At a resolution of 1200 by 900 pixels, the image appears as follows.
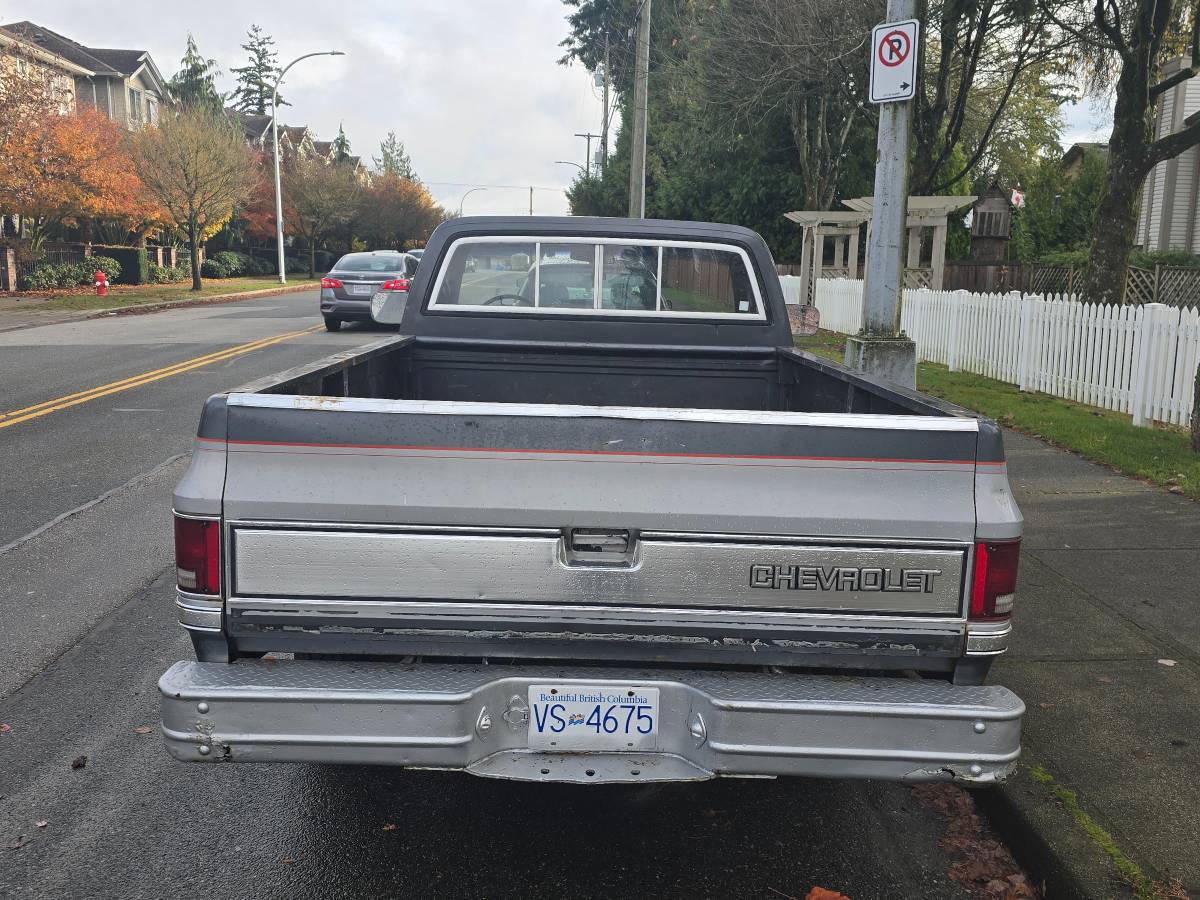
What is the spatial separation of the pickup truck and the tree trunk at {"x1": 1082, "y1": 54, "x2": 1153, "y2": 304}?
14.5m

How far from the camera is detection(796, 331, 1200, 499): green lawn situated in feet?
29.3

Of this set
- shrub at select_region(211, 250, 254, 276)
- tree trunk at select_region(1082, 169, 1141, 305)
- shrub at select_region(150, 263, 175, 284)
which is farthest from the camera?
shrub at select_region(211, 250, 254, 276)

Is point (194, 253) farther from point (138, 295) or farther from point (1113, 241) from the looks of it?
point (1113, 241)

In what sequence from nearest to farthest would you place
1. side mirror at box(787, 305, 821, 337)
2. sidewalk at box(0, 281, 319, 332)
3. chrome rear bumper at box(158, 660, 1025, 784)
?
chrome rear bumper at box(158, 660, 1025, 784) → side mirror at box(787, 305, 821, 337) → sidewalk at box(0, 281, 319, 332)

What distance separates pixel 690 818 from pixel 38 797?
224 cm

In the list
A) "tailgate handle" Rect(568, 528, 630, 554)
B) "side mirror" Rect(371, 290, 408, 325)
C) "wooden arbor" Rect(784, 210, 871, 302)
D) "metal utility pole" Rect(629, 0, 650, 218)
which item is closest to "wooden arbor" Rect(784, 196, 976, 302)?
"wooden arbor" Rect(784, 210, 871, 302)

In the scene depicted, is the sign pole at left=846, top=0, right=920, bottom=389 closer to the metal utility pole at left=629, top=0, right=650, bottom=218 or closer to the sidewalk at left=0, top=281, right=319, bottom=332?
the metal utility pole at left=629, top=0, right=650, bottom=218

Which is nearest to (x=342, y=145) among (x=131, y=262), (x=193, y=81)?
(x=193, y=81)

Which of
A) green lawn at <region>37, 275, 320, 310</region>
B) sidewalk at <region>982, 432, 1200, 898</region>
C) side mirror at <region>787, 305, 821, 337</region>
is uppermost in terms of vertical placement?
side mirror at <region>787, 305, 821, 337</region>

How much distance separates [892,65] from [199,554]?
27.0 ft

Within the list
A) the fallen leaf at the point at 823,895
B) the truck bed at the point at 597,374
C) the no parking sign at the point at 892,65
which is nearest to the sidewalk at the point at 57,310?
the no parking sign at the point at 892,65

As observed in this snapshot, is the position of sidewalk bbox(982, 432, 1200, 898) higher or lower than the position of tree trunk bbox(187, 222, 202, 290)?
lower

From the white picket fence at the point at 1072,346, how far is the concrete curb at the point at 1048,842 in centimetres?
784

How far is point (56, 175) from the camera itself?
31.2m
